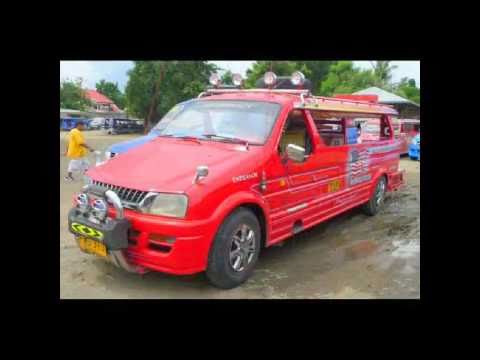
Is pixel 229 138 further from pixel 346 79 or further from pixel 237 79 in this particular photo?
pixel 346 79

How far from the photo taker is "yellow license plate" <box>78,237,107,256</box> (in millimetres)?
3855

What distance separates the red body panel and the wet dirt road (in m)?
0.40

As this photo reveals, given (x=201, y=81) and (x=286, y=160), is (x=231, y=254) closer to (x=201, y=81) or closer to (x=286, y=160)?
(x=286, y=160)

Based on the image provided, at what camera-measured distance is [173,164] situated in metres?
4.20

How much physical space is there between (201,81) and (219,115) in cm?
3149

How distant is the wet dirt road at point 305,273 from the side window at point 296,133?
137cm

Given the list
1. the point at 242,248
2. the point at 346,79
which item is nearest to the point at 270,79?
the point at 242,248

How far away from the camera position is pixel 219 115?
5152 millimetres

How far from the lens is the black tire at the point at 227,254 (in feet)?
13.0

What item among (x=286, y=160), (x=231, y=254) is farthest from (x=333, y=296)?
(x=286, y=160)

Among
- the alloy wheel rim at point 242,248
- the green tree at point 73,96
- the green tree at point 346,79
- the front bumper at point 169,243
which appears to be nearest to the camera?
the front bumper at point 169,243

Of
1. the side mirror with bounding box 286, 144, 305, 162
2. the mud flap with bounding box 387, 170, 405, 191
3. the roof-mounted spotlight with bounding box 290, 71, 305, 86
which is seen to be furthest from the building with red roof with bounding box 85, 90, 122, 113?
the side mirror with bounding box 286, 144, 305, 162

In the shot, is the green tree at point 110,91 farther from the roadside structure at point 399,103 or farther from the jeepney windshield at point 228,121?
the jeepney windshield at point 228,121

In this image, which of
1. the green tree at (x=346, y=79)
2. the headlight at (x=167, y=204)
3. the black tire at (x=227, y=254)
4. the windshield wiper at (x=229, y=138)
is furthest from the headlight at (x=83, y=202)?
the green tree at (x=346, y=79)
